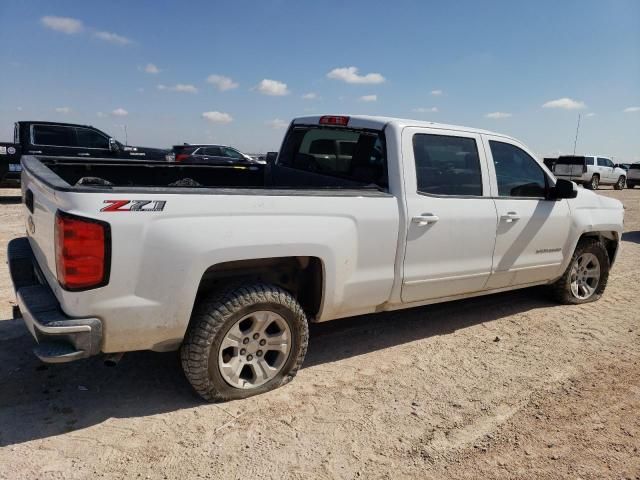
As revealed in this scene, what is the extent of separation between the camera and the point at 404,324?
15.0 feet

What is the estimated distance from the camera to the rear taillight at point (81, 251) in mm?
2379

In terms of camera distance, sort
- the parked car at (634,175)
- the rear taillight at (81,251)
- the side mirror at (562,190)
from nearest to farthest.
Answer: the rear taillight at (81,251), the side mirror at (562,190), the parked car at (634,175)

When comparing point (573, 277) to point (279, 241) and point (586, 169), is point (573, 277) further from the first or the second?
point (586, 169)

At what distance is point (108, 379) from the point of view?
3336mm

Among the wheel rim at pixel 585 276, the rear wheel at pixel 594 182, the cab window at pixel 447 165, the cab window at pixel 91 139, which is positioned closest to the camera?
the cab window at pixel 447 165

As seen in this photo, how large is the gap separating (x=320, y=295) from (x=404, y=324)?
1.57 m

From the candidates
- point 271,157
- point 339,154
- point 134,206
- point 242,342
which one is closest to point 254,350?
point 242,342

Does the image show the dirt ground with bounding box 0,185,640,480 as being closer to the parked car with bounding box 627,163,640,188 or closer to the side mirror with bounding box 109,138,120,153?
the side mirror with bounding box 109,138,120,153

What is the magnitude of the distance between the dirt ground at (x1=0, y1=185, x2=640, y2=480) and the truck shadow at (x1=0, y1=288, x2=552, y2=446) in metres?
0.01

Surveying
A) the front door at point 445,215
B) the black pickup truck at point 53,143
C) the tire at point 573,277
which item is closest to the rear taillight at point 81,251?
the front door at point 445,215

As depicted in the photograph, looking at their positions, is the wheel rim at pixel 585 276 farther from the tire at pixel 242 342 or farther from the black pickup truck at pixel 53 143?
the black pickup truck at pixel 53 143

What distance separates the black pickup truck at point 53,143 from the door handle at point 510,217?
31.6 feet

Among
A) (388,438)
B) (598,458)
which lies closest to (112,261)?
(388,438)

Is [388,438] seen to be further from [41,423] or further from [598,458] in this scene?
[41,423]
